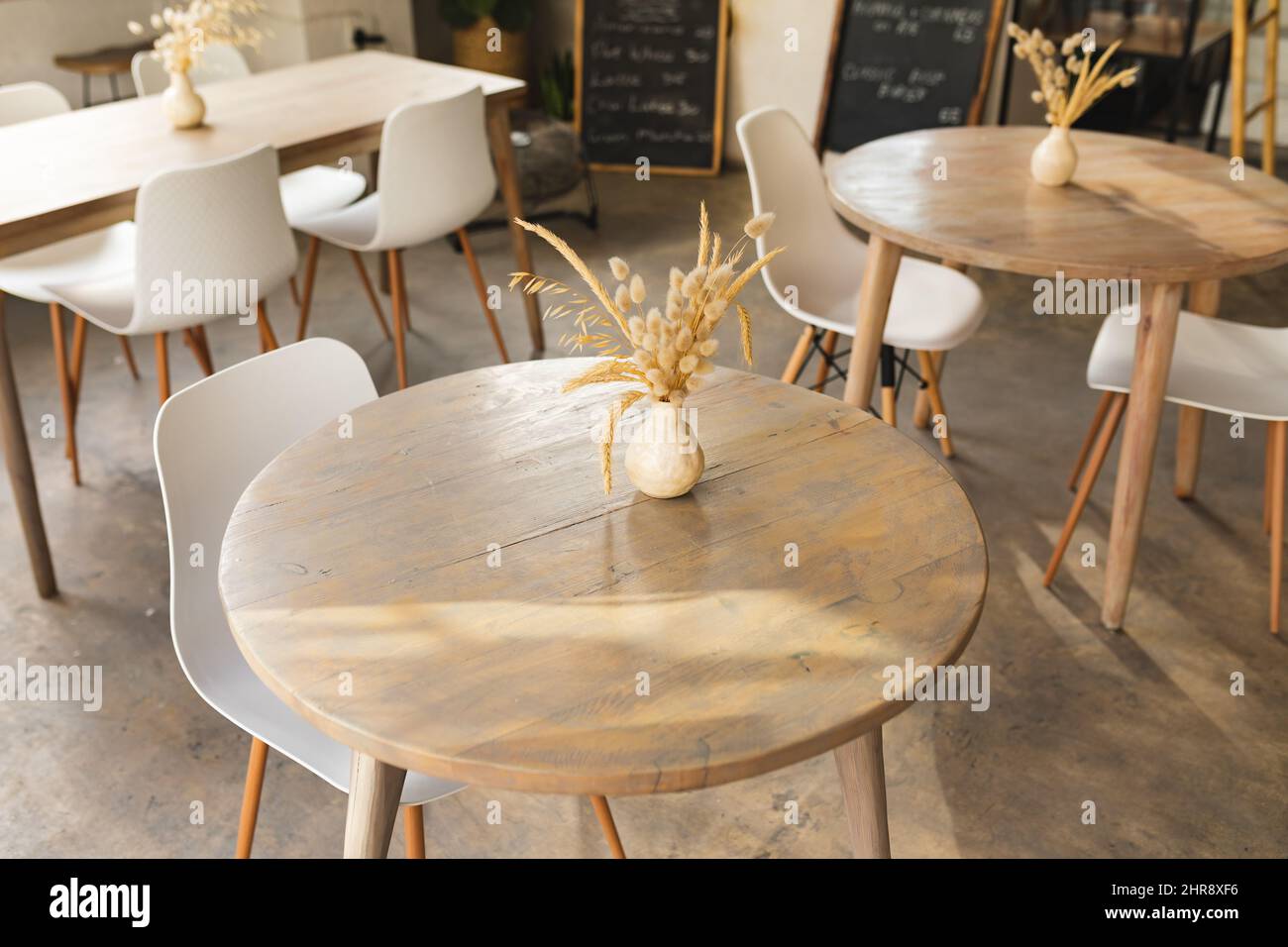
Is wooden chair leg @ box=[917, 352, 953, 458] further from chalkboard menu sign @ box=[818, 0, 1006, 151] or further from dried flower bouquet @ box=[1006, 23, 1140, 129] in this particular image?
chalkboard menu sign @ box=[818, 0, 1006, 151]

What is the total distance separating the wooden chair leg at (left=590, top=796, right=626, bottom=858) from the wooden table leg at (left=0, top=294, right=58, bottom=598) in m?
1.56

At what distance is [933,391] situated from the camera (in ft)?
11.0

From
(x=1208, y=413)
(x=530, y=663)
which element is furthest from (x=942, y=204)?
(x=530, y=663)

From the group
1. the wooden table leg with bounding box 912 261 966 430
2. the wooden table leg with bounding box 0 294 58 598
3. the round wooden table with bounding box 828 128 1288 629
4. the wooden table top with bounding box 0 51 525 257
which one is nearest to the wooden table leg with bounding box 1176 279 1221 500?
the round wooden table with bounding box 828 128 1288 629

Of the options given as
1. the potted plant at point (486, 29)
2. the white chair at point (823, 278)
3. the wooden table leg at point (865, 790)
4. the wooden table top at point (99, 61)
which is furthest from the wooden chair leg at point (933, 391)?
the wooden table top at point (99, 61)

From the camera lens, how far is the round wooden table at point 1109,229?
246cm

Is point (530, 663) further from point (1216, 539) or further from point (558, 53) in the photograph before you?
point (558, 53)

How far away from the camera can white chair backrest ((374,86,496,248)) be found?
3.24 m

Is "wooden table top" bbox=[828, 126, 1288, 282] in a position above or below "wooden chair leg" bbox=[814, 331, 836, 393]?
above

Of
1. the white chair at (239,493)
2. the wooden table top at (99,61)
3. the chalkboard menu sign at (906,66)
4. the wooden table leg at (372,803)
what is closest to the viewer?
the wooden table leg at (372,803)

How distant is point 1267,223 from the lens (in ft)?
8.49

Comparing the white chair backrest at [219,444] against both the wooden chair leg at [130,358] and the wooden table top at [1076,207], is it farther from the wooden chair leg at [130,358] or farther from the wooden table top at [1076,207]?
the wooden chair leg at [130,358]

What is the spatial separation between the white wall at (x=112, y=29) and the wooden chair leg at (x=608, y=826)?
13.6 feet

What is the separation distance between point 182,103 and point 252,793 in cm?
226
